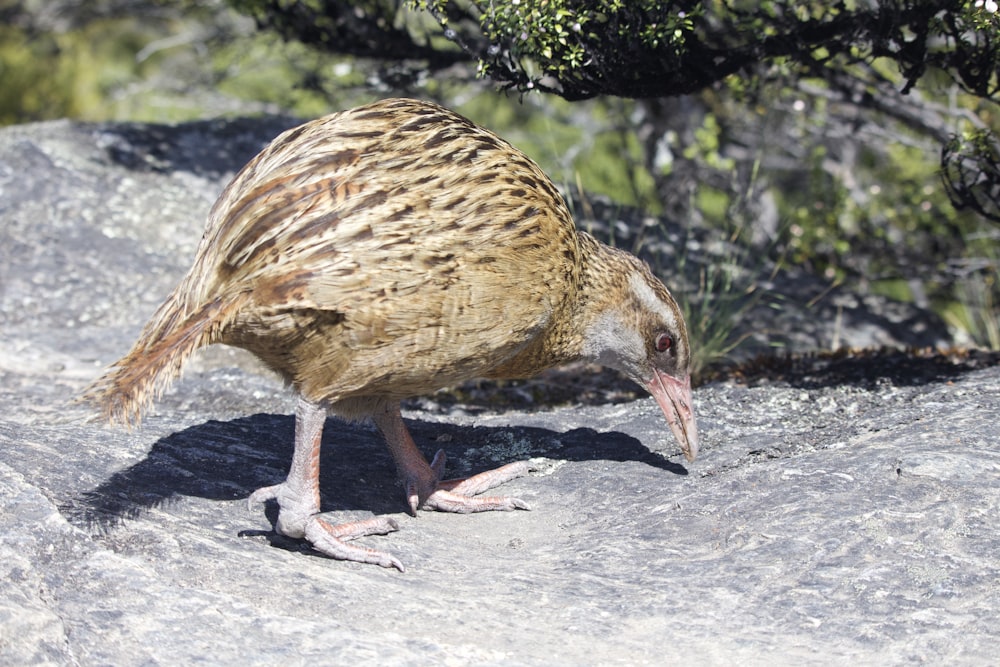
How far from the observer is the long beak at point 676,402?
518cm

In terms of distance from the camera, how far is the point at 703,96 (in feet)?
34.4

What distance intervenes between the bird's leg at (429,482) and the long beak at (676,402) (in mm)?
814

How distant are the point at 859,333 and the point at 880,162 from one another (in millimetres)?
4815

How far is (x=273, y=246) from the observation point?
4.27 meters

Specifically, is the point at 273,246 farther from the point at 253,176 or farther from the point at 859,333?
the point at 859,333

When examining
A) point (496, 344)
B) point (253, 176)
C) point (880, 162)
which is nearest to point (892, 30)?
point (496, 344)

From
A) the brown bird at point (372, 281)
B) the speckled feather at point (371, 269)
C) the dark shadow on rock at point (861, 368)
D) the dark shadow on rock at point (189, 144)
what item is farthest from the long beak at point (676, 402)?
the dark shadow on rock at point (189, 144)

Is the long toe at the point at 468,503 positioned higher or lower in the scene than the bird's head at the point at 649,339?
lower

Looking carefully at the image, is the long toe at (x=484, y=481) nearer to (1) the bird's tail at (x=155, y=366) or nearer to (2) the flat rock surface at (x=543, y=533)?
(2) the flat rock surface at (x=543, y=533)

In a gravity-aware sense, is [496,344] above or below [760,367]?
above

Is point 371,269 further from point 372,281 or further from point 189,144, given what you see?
point 189,144

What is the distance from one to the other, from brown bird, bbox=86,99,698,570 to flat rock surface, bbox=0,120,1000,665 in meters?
0.31

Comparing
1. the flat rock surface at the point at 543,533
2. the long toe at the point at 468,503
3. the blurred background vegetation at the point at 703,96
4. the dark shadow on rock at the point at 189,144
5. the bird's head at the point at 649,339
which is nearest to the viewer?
the flat rock surface at the point at 543,533

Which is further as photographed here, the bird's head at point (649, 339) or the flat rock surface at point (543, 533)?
the bird's head at point (649, 339)
